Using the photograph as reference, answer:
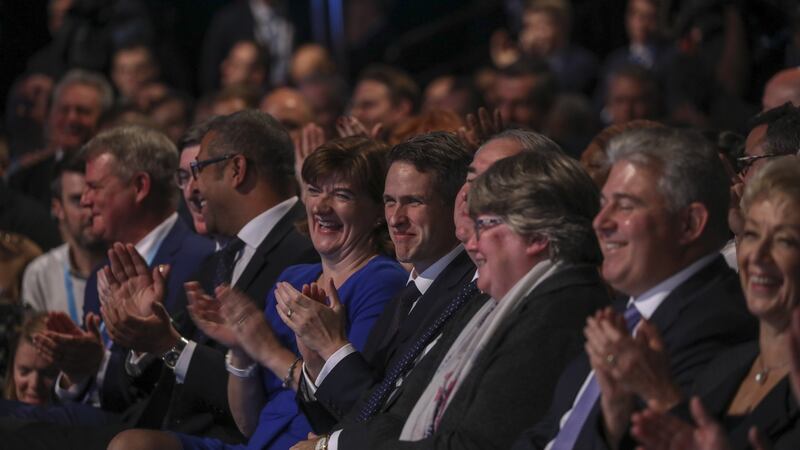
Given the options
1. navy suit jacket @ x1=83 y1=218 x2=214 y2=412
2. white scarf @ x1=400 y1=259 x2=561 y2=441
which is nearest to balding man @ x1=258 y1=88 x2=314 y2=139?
navy suit jacket @ x1=83 y1=218 x2=214 y2=412

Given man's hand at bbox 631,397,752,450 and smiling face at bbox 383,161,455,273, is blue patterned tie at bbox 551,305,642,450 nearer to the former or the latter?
man's hand at bbox 631,397,752,450

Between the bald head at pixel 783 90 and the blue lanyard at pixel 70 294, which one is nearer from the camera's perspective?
the bald head at pixel 783 90

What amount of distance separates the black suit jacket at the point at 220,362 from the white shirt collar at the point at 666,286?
1.85 m

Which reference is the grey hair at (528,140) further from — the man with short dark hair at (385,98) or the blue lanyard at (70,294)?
the man with short dark hair at (385,98)

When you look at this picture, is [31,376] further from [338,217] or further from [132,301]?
[338,217]

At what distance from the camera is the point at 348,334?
4.76 meters

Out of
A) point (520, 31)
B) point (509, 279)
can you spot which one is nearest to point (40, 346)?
point (509, 279)

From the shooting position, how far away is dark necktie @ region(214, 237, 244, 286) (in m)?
5.41

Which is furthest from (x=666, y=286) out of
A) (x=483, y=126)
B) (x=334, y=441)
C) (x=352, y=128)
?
(x=352, y=128)

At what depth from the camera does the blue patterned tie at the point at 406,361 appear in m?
4.24

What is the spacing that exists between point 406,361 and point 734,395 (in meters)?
1.12

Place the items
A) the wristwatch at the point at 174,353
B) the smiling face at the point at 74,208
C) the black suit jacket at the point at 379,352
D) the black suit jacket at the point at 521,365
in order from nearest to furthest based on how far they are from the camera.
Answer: the black suit jacket at the point at 521,365, the black suit jacket at the point at 379,352, the wristwatch at the point at 174,353, the smiling face at the point at 74,208

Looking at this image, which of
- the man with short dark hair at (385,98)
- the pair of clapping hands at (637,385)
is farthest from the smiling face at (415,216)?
the man with short dark hair at (385,98)

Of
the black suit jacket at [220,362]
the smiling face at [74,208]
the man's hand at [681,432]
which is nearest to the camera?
the man's hand at [681,432]
